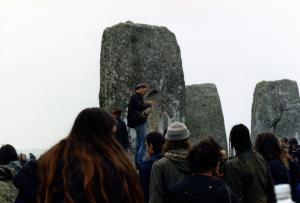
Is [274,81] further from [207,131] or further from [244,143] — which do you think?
[244,143]

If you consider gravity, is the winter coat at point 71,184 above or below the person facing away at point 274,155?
above

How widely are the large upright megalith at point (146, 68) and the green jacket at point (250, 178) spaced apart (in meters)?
8.28

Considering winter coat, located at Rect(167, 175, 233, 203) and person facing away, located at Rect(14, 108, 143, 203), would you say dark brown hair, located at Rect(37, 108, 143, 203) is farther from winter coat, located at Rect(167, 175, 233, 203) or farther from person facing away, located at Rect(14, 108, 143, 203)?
winter coat, located at Rect(167, 175, 233, 203)

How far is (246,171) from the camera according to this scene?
6387 millimetres

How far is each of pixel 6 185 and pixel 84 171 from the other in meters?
3.51

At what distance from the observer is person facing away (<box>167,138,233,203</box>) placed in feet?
15.4

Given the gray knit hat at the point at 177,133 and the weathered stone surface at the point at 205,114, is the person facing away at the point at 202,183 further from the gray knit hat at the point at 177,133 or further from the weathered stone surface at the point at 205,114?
the weathered stone surface at the point at 205,114

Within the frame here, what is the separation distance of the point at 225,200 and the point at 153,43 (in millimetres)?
11313

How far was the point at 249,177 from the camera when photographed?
638 cm

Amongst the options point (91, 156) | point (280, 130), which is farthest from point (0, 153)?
point (280, 130)

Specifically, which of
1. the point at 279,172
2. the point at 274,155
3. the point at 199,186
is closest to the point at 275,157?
the point at 274,155

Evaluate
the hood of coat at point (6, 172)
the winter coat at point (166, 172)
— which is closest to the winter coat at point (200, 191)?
the winter coat at point (166, 172)

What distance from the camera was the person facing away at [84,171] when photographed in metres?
3.42

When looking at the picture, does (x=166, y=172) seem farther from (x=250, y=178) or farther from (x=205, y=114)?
(x=205, y=114)
